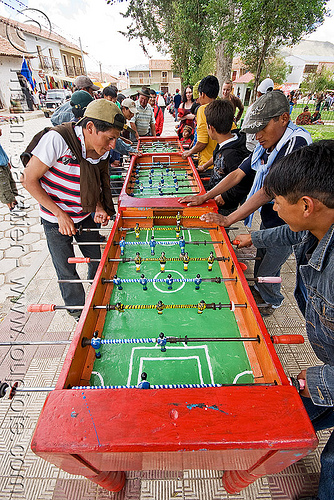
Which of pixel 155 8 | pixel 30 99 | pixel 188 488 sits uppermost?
pixel 155 8

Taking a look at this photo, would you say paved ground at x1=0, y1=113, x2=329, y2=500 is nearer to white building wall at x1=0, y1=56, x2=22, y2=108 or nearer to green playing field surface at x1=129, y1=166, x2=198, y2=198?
green playing field surface at x1=129, y1=166, x2=198, y2=198

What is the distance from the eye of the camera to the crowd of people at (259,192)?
3.79 feet

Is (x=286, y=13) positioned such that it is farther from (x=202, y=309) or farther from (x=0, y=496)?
(x=0, y=496)

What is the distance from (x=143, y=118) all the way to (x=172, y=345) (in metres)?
6.71

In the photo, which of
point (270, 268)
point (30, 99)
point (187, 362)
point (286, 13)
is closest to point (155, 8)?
point (30, 99)

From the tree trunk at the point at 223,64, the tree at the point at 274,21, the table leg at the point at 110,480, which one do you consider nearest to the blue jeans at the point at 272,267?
the table leg at the point at 110,480

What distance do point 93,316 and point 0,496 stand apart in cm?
138

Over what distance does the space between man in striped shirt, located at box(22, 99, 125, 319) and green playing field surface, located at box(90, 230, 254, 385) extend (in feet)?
2.17

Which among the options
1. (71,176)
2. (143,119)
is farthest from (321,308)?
(143,119)

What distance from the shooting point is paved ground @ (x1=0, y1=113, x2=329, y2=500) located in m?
1.66

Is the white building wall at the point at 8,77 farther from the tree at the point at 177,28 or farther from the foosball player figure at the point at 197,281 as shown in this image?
the foosball player figure at the point at 197,281

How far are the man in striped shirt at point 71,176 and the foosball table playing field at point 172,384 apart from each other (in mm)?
444

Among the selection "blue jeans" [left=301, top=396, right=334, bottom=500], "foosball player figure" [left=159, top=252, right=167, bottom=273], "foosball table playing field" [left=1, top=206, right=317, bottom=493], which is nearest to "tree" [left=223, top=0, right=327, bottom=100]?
"foosball table playing field" [left=1, top=206, right=317, bottom=493]

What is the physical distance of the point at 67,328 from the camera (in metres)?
2.79
